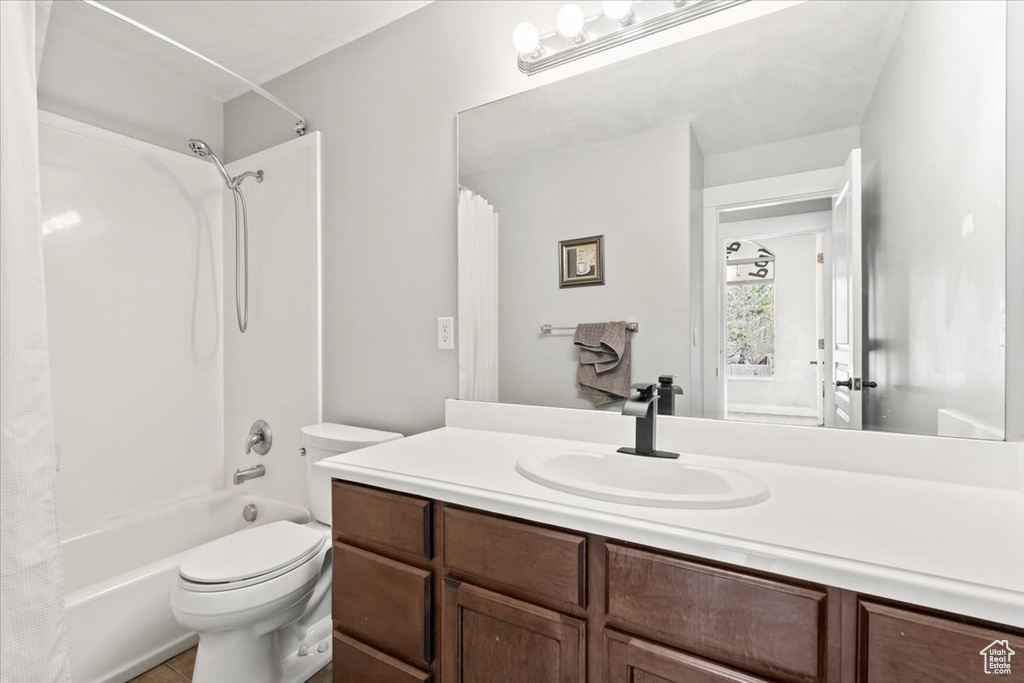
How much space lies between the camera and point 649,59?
1311mm

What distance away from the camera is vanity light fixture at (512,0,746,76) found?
123cm

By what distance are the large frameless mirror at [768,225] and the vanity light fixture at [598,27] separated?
0.24ft

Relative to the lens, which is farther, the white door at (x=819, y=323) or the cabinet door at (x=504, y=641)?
the white door at (x=819, y=323)

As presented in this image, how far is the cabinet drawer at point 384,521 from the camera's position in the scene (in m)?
1.04

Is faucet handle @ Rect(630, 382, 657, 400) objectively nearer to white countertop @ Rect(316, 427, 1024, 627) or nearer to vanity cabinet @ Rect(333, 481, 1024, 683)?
white countertop @ Rect(316, 427, 1024, 627)

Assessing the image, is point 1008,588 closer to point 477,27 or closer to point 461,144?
point 461,144

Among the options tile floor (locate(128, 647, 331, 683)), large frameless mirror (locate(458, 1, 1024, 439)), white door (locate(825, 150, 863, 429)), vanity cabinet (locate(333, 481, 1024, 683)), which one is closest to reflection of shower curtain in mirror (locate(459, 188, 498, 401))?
large frameless mirror (locate(458, 1, 1024, 439))

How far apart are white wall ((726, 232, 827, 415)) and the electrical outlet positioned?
0.97 metres

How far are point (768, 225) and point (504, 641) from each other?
1.17 m

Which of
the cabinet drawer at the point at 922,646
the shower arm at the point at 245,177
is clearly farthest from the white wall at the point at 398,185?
the cabinet drawer at the point at 922,646

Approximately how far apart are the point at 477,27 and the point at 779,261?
1270 millimetres

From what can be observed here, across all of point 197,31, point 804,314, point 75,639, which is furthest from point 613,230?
point 75,639

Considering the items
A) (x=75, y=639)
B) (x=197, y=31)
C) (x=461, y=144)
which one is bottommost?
(x=75, y=639)

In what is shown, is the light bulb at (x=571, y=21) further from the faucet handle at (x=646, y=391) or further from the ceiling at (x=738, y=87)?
the faucet handle at (x=646, y=391)
